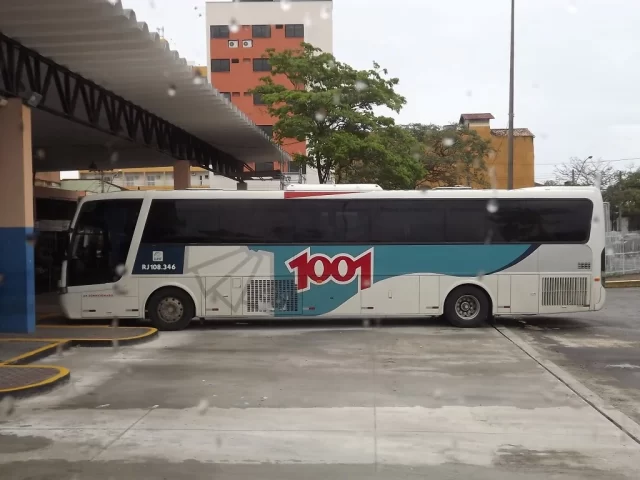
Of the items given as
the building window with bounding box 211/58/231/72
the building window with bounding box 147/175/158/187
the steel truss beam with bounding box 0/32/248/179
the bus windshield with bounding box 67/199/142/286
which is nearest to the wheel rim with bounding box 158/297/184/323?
the bus windshield with bounding box 67/199/142/286

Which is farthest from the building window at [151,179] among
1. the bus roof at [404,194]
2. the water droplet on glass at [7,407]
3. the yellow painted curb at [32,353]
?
the water droplet on glass at [7,407]

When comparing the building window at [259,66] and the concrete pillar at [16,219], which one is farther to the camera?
the building window at [259,66]

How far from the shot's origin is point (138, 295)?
13.5 meters

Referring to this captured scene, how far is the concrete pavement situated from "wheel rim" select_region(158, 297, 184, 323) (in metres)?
2.61

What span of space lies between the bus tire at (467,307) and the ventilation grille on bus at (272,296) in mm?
3212

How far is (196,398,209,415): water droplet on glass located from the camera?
7242 mm

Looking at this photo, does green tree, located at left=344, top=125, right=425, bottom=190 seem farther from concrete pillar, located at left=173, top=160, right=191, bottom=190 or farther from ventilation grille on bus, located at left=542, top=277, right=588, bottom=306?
ventilation grille on bus, located at left=542, top=277, right=588, bottom=306

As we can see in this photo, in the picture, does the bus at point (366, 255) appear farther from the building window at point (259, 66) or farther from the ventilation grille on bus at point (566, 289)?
the building window at point (259, 66)

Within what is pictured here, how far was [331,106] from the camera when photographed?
23.9 meters

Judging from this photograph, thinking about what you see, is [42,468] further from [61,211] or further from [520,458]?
[61,211]

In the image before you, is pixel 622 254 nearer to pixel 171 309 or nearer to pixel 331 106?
pixel 331 106

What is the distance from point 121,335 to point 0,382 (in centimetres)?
385

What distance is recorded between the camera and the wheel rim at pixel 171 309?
1366cm

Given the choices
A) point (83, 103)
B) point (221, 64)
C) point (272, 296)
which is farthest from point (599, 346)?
point (221, 64)
